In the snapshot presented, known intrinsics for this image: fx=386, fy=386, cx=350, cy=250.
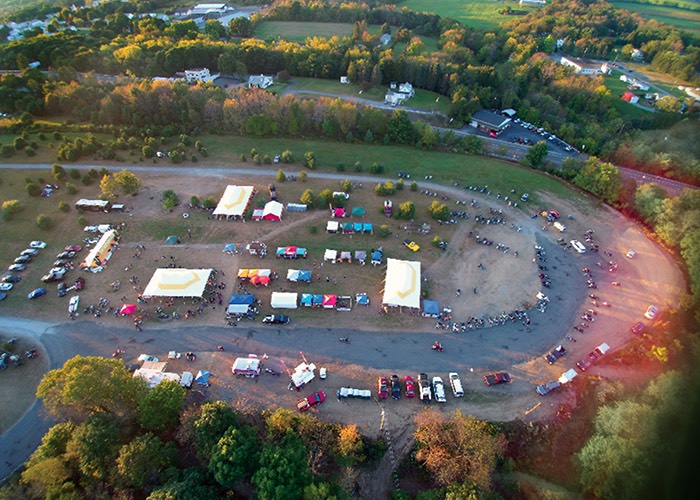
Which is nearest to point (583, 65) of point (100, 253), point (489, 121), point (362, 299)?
point (489, 121)

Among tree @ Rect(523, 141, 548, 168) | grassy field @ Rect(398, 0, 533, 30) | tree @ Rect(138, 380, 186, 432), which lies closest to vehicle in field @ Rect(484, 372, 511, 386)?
tree @ Rect(138, 380, 186, 432)

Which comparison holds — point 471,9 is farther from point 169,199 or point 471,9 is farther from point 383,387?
point 383,387

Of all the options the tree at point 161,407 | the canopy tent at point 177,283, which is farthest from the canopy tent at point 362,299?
the tree at point 161,407

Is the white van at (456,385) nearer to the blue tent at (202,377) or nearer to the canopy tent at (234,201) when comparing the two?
the blue tent at (202,377)

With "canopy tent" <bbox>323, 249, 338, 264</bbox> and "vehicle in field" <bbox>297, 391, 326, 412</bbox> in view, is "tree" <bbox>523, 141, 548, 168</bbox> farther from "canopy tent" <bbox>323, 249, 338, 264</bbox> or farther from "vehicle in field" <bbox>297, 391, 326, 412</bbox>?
"vehicle in field" <bbox>297, 391, 326, 412</bbox>

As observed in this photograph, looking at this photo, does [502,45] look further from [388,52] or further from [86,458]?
[86,458]

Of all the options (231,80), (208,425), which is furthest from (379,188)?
(231,80)
